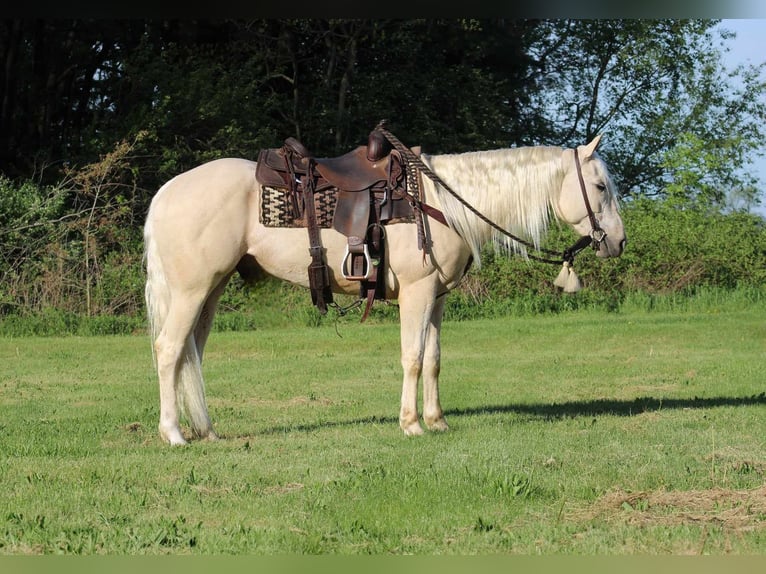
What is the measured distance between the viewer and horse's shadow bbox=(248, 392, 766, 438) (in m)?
8.91

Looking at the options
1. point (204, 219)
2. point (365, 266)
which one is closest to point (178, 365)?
point (204, 219)

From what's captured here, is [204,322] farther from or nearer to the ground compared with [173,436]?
farther from the ground

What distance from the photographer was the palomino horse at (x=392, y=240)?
786 centimetres

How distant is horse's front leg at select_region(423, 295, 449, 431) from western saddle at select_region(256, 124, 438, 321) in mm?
529

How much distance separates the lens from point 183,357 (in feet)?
26.0

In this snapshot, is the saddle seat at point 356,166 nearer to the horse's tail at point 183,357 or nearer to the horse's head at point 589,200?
the horse's tail at point 183,357

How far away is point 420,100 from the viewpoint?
29.3 meters

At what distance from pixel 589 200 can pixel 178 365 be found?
3255 mm

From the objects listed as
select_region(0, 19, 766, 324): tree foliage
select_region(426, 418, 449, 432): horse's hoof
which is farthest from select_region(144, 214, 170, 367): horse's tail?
select_region(0, 19, 766, 324): tree foliage

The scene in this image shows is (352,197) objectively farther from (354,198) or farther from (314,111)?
(314,111)

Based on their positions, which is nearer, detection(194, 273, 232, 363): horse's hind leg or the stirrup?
the stirrup

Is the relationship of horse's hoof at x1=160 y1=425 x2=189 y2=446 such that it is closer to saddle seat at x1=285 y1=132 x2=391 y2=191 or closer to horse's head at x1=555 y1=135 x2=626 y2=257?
saddle seat at x1=285 y1=132 x2=391 y2=191

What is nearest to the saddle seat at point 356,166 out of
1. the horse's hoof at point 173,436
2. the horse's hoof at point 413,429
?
the horse's hoof at point 413,429

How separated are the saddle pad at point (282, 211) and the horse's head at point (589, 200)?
1.75 m
